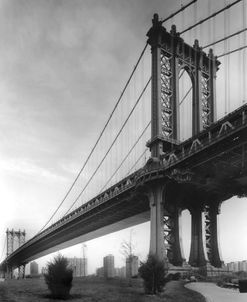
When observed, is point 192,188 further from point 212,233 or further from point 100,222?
point 100,222

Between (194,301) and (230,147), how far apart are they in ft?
68.3

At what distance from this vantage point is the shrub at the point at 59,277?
23.0 metres

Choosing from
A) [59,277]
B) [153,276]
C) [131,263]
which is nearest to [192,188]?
[131,263]

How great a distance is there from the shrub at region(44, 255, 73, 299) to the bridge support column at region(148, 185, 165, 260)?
2747 cm

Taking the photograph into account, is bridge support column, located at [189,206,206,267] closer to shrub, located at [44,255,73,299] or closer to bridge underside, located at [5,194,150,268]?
bridge underside, located at [5,194,150,268]

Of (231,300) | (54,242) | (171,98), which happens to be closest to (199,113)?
(171,98)

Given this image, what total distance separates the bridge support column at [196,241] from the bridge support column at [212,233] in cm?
110

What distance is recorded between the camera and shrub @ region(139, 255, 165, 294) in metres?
28.3

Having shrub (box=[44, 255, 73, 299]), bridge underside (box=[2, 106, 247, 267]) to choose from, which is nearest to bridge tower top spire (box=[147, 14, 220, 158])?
bridge underside (box=[2, 106, 247, 267])

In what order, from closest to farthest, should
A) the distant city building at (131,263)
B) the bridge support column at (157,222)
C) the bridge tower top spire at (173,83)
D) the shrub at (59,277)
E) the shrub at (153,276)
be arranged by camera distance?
the shrub at (59,277)
the shrub at (153,276)
the bridge support column at (157,222)
the distant city building at (131,263)
the bridge tower top spire at (173,83)

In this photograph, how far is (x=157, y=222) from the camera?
5206 cm

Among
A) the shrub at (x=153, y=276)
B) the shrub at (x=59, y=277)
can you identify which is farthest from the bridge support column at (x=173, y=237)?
the shrub at (x=59, y=277)

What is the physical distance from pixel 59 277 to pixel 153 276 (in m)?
7.86

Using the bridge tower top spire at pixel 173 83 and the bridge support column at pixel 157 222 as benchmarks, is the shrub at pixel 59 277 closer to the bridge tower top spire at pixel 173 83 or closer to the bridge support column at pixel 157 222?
the bridge support column at pixel 157 222
